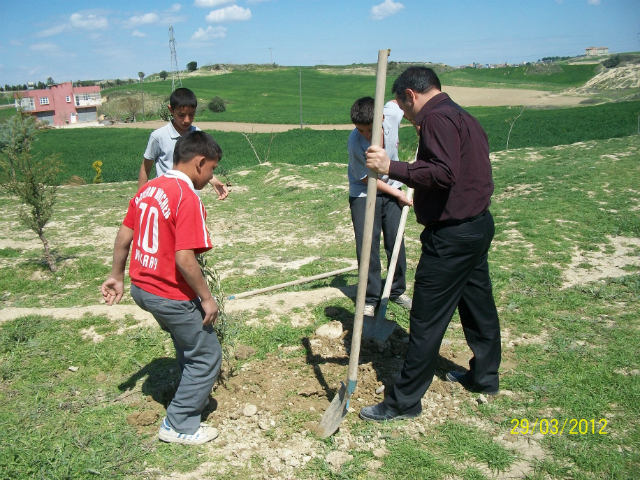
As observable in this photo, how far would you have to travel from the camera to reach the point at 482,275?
3102mm

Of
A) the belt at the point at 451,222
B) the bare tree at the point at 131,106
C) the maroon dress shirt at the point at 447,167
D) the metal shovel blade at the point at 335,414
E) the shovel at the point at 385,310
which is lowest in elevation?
the metal shovel blade at the point at 335,414

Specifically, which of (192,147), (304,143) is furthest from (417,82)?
(304,143)

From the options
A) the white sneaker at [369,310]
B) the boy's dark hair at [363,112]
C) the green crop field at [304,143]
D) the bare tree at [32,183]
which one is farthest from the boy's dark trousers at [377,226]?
the green crop field at [304,143]

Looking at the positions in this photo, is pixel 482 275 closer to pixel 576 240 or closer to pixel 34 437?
pixel 34 437

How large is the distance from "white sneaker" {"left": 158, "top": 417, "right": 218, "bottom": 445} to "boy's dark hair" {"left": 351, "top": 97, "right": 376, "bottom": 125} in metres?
2.55

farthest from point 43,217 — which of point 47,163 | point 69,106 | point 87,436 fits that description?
point 69,106

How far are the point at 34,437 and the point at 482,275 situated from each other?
9.64 ft

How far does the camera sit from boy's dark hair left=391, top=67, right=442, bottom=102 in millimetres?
2805

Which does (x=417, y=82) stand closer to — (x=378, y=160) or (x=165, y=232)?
(x=378, y=160)

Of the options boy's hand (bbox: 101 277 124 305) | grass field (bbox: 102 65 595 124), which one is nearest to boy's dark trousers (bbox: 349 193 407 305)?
boy's hand (bbox: 101 277 124 305)

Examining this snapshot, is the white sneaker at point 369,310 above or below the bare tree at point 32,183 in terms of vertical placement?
below

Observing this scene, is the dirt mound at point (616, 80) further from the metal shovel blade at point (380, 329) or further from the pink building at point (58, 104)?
the metal shovel blade at point (380, 329)
